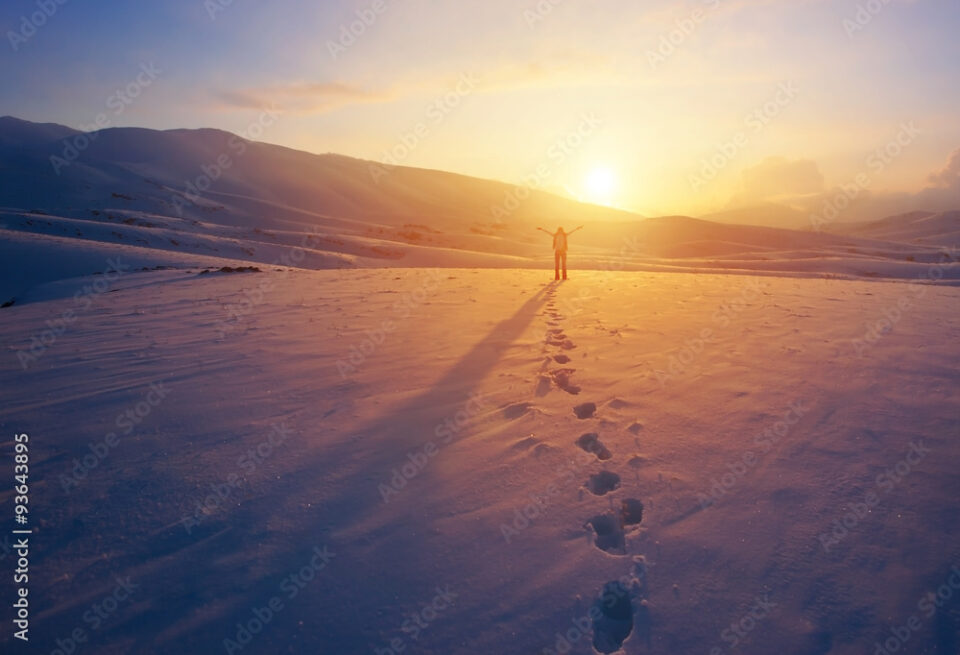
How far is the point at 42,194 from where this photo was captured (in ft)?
135

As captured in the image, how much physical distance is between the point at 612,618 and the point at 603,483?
3.83 ft

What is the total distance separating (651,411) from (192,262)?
19105 mm

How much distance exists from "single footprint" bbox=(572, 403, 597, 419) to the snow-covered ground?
2cm

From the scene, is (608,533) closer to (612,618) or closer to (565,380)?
(612,618)

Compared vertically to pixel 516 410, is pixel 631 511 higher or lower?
lower

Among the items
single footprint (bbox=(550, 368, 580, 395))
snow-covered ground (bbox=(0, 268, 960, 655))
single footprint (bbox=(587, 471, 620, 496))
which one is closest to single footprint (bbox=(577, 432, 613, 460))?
snow-covered ground (bbox=(0, 268, 960, 655))

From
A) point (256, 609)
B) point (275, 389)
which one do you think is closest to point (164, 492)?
point (256, 609)

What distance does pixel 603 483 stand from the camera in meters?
3.92

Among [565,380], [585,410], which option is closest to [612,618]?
[585,410]

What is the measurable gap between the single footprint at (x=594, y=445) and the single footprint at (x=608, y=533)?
0.72m

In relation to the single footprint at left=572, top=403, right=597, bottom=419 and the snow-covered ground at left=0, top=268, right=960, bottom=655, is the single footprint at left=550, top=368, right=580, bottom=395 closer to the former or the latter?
the snow-covered ground at left=0, top=268, right=960, bottom=655

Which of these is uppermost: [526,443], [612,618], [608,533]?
[526,443]

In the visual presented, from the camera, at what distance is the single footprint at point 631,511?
354cm

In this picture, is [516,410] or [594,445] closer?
[594,445]
